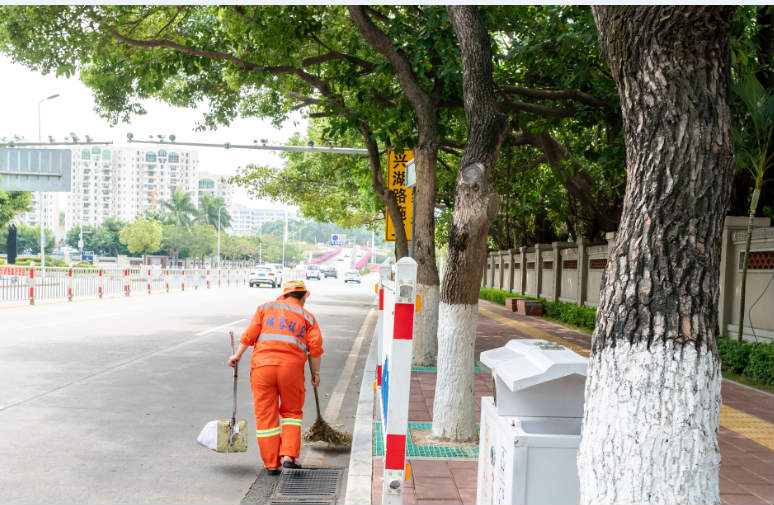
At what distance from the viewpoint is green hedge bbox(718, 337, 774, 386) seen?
9.17m

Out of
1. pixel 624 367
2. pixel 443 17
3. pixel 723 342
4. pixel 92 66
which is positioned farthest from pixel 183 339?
pixel 624 367

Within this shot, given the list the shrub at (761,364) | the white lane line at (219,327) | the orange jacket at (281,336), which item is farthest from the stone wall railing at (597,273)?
the white lane line at (219,327)

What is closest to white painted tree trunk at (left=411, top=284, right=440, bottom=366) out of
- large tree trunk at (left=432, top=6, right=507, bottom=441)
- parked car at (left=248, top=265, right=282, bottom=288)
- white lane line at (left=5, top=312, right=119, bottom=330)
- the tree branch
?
the tree branch

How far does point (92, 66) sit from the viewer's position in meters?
13.2

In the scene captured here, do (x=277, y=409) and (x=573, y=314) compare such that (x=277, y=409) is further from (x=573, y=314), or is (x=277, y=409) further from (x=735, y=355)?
(x=573, y=314)

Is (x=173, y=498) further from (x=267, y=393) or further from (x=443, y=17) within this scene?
(x=443, y=17)

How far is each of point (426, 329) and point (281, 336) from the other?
189 inches

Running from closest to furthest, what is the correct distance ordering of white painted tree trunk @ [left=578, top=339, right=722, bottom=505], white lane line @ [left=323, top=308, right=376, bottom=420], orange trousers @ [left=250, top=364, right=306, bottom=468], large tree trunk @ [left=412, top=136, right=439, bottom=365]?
white painted tree trunk @ [left=578, top=339, right=722, bottom=505] → orange trousers @ [left=250, top=364, right=306, bottom=468] → white lane line @ [left=323, top=308, right=376, bottom=420] → large tree trunk @ [left=412, top=136, right=439, bottom=365]

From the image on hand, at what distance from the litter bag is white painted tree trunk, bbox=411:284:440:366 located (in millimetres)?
4665

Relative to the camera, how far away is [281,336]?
17.5 feet

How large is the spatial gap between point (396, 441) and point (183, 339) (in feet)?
33.3

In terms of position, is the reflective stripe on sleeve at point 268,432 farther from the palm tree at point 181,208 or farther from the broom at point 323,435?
the palm tree at point 181,208

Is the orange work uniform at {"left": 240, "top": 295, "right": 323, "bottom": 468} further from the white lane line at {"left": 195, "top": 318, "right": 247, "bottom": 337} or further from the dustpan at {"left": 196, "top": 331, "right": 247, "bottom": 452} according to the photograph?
the white lane line at {"left": 195, "top": 318, "right": 247, "bottom": 337}

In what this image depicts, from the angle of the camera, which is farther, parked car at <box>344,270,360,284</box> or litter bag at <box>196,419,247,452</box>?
parked car at <box>344,270,360,284</box>
